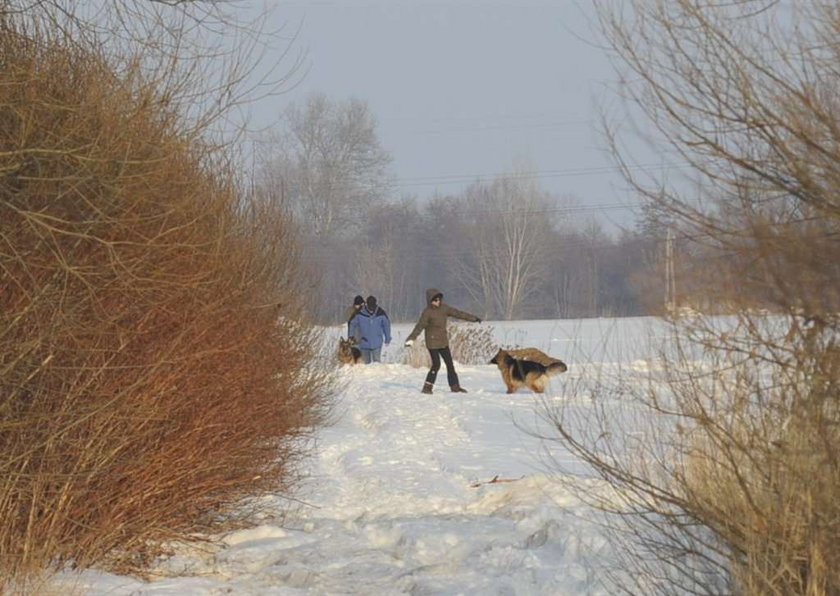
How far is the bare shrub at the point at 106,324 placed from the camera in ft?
21.4

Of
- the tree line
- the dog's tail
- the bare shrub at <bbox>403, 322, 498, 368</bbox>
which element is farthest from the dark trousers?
the tree line

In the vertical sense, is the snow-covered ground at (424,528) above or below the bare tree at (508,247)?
below

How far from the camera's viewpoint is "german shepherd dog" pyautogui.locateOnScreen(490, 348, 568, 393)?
866 inches

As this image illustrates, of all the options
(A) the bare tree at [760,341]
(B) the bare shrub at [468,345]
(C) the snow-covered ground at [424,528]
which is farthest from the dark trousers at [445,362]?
(A) the bare tree at [760,341]

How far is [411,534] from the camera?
10.1 metres

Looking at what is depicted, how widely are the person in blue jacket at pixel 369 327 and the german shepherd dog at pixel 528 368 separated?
20.0ft

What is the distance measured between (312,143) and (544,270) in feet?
47.9

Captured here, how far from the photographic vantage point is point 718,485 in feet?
19.1

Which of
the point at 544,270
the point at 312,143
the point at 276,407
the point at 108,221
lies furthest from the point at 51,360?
the point at 544,270

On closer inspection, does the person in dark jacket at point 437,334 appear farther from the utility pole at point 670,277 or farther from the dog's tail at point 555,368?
the utility pole at point 670,277

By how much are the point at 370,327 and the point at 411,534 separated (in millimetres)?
18992

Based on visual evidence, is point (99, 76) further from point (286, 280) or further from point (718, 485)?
point (286, 280)

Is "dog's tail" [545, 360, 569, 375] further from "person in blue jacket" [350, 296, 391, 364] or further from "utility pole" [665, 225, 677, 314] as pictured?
"utility pole" [665, 225, 677, 314]

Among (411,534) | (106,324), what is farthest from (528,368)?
(106,324)
